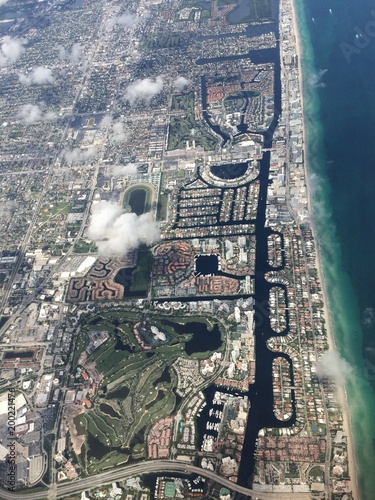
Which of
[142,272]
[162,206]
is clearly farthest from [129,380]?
[162,206]

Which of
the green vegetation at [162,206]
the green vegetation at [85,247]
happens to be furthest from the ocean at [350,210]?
the green vegetation at [85,247]

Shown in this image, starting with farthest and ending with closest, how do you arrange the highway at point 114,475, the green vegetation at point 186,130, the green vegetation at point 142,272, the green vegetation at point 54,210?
1. the green vegetation at point 186,130
2. the green vegetation at point 54,210
3. the green vegetation at point 142,272
4. the highway at point 114,475

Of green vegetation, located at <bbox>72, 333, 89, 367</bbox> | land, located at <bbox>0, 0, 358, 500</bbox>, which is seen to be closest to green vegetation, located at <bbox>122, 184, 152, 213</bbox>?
land, located at <bbox>0, 0, 358, 500</bbox>

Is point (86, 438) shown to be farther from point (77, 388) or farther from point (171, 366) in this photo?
point (171, 366)

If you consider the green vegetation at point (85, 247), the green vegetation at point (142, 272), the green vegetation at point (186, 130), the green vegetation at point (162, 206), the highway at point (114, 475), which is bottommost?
the highway at point (114, 475)

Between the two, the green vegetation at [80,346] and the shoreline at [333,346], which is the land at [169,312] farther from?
the shoreline at [333,346]

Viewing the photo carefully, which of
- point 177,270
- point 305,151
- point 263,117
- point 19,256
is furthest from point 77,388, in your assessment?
point 263,117

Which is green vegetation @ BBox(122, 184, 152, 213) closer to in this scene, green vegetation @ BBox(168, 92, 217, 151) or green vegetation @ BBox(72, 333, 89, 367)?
green vegetation @ BBox(168, 92, 217, 151)
